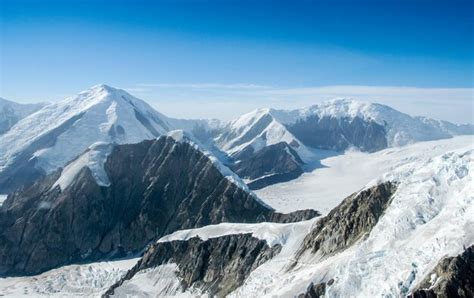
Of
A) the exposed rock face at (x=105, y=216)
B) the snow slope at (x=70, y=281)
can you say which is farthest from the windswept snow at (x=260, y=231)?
the exposed rock face at (x=105, y=216)

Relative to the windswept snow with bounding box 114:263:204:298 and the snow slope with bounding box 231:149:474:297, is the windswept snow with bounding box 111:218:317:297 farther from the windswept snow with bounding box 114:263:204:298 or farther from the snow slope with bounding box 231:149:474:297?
the snow slope with bounding box 231:149:474:297

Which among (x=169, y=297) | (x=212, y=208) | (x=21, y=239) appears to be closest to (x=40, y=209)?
(x=21, y=239)

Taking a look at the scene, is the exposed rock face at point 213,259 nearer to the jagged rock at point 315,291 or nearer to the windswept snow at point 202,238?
the windswept snow at point 202,238

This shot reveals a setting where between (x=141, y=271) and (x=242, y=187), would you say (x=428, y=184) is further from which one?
(x=242, y=187)

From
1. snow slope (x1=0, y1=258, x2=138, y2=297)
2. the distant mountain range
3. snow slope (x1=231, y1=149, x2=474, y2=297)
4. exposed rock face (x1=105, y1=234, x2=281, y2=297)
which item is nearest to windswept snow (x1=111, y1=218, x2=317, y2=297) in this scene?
the distant mountain range

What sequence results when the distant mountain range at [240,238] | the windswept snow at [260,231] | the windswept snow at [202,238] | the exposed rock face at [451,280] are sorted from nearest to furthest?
the exposed rock face at [451,280] → the distant mountain range at [240,238] → the windswept snow at [202,238] → the windswept snow at [260,231]

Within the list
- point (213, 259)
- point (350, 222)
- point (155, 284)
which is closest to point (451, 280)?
point (350, 222)
